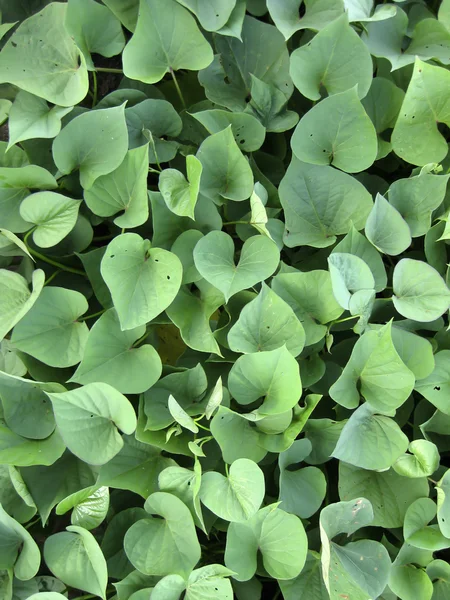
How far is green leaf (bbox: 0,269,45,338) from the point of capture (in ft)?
2.06

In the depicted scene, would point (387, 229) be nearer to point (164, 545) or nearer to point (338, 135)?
point (338, 135)

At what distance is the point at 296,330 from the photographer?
62 cm

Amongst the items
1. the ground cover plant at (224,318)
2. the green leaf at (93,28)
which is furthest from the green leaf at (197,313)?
the green leaf at (93,28)

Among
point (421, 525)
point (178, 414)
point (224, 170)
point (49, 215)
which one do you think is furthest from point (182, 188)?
point (421, 525)

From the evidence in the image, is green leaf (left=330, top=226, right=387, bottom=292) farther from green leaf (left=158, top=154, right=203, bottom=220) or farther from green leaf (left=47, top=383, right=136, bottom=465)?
green leaf (left=47, top=383, right=136, bottom=465)

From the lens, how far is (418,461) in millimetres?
641

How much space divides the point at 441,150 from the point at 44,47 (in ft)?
1.67

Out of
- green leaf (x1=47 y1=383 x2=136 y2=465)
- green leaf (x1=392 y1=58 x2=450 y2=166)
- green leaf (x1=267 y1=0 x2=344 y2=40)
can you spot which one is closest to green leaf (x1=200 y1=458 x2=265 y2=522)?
green leaf (x1=47 y1=383 x2=136 y2=465)

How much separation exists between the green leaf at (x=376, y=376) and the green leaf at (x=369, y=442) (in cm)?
2

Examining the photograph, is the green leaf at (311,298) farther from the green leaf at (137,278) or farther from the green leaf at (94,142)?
the green leaf at (94,142)

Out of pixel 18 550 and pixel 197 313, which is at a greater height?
pixel 197 313

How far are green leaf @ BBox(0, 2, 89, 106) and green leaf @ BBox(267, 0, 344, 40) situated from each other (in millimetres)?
257

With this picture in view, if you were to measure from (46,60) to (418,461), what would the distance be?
2.13ft

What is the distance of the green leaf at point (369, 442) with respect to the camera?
0.62m
